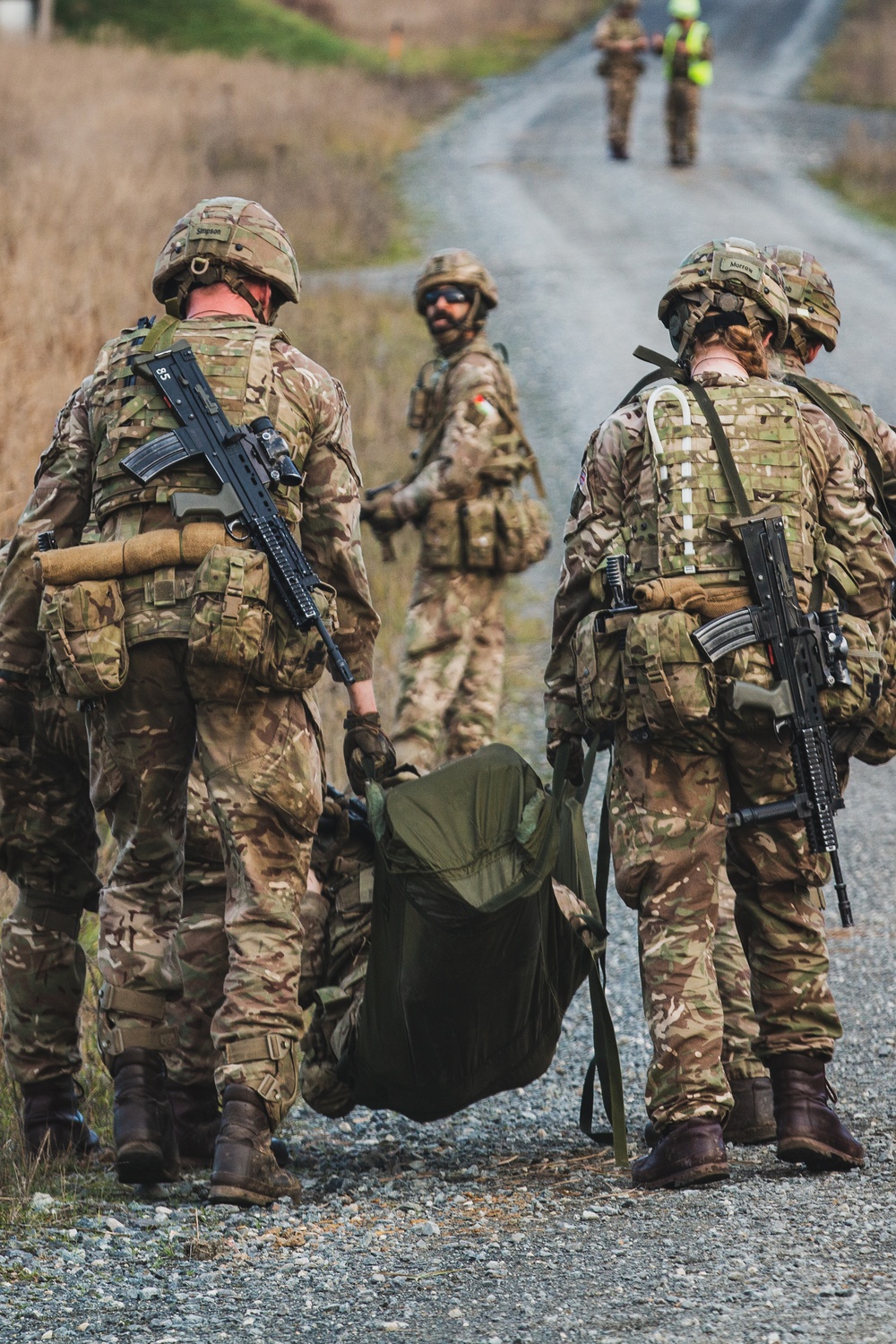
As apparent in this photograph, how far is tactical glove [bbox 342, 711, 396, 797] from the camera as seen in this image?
4.65 m

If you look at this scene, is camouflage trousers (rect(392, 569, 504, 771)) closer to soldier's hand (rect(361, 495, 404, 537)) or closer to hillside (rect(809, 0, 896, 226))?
soldier's hand (rect(361, 495, 404, 537))

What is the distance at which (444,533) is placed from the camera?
25.4ft

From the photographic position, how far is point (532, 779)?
446 centimetres

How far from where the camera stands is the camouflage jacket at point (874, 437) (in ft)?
15.8

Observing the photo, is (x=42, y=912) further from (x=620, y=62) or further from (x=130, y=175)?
(x=620, y=62)

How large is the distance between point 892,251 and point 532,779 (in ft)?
52.9

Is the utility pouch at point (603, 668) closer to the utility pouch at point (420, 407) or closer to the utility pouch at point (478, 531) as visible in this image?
the utility pouch at point (478, 531)

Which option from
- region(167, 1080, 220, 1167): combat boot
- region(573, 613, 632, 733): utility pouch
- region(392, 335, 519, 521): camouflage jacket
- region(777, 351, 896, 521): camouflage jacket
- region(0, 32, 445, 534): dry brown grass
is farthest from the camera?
region(0, 32, 445, 534): dry brown grass

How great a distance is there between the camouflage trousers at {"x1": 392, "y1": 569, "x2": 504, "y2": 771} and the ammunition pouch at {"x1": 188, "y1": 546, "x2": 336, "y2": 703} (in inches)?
140

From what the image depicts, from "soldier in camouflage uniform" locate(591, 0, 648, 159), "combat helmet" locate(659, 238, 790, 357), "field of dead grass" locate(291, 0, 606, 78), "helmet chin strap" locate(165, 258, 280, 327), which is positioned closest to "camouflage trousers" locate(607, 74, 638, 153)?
"soldier in camouflage uniform" locate(591, 0, 648, 159)

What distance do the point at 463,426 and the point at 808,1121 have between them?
404cm

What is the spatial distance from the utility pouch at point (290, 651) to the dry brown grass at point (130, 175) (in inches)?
177

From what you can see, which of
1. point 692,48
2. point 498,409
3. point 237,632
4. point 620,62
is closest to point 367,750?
point 237,632

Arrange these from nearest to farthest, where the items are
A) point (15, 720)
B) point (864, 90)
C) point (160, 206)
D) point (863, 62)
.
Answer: point (15, 720)
point (160, 206)
point (864, 90)
point (863, 62)
